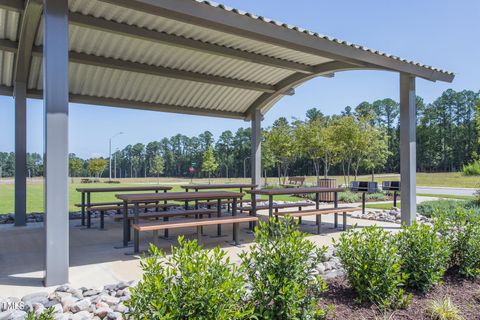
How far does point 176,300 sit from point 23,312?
5.77ft

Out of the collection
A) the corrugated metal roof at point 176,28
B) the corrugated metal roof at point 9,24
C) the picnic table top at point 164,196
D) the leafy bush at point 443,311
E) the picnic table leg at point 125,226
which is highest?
the corrugated metal roof at point 176,28

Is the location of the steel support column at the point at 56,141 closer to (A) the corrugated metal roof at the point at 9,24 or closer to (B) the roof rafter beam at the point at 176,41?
(B) the roof rafter beam at the point at 176,41

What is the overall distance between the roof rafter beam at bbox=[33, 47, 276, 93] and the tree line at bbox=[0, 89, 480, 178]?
222cm

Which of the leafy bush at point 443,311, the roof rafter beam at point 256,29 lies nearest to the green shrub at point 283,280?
the leafy bush at point 443,311

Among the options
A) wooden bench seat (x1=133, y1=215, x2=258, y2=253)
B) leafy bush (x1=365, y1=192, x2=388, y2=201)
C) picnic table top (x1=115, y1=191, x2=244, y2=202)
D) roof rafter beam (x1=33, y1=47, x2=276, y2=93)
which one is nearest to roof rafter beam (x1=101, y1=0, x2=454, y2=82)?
picnic table top (x1=115, y1=191, x2=244, y2=202)

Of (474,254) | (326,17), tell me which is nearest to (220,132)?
(326,17)

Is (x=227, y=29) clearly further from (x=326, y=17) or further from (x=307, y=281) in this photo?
(x=326, y=17)

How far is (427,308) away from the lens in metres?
3.15

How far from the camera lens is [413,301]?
3338 mm

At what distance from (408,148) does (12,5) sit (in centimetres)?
751

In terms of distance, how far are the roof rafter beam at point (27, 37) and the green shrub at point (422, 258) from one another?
5.64 meters

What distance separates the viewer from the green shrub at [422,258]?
351 cm

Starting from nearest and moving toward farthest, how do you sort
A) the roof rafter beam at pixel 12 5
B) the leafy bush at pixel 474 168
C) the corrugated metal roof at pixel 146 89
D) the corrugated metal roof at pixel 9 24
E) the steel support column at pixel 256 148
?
the roof rafter beam at pixel 12 5
the corrugated metal roof at pixel 9 24
the corrugated metal roof at pixel 146 89
the steel support column at pixel 256 148
the leafy bush at pixel 474 168

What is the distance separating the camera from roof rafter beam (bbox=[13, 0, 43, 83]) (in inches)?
197
